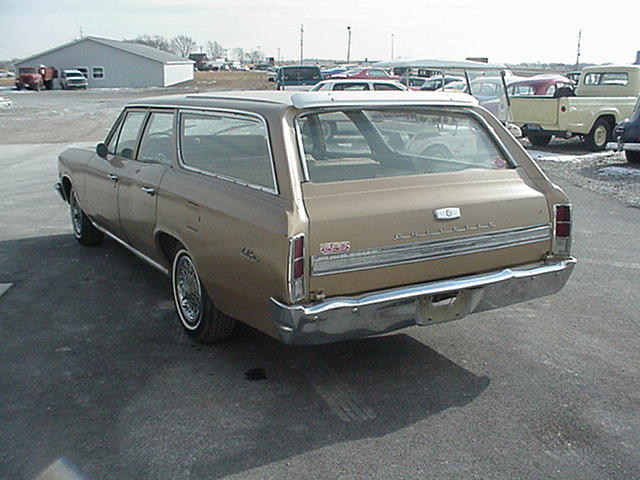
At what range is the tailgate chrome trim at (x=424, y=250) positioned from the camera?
3.65 metres

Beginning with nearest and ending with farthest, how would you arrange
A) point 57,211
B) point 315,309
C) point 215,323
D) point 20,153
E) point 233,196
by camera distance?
point 315,309
point 233,196
point 215,323
point 57,211
point 20,153

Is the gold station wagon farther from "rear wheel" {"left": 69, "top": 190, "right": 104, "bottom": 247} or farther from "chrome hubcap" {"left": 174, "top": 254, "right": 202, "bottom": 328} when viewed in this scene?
"rear wheel" {"left": 69, "top": 190, "right": 104, "bottom": 247}

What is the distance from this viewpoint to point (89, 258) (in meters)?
6.91

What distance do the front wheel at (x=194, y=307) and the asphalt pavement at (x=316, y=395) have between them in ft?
0.49

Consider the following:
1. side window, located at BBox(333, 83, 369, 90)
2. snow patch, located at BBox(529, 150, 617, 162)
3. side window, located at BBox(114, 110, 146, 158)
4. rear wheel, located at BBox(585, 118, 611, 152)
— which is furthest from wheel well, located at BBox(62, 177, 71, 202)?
rear wheel, located at BBox(585, 118, 611, 152)

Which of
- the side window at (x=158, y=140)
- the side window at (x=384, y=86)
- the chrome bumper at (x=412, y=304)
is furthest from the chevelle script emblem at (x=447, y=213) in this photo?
the side window at (x=384, y=86)

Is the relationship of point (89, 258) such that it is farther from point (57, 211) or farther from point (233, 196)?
point (233, 196)

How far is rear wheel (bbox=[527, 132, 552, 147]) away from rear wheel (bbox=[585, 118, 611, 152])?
3.18 ft

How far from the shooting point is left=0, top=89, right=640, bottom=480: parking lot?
3.29m

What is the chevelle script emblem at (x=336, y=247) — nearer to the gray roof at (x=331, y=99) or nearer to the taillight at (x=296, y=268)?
the taillight at (x=296, y=268)

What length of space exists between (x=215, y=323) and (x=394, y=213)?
57.9 inches

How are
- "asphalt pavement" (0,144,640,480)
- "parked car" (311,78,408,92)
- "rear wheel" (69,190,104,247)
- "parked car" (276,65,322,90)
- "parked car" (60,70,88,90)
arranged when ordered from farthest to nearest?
1. "parked car" (60,70,88,90)
2. "parked car" (276,65,322,90)
3. "parked car" (311,78,408,92)
4. "rear wheel" (69,190,104,247)
5. "asphalt pavement" (0,144,640,480)

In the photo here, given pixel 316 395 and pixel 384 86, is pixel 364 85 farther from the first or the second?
pixel 316 395

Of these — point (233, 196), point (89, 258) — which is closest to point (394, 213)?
point (233, 196)
